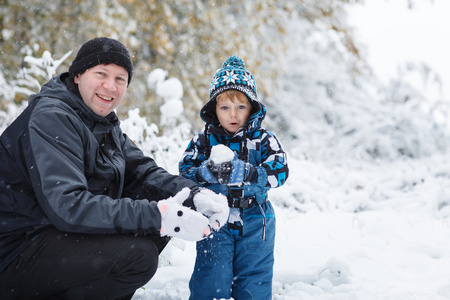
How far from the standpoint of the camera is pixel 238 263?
2482 millimetres

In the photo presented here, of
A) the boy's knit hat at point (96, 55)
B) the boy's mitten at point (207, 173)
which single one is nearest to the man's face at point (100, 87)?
the boy's knit hat at point (96, 55)

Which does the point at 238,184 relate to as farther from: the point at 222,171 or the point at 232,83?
the point at 232,83

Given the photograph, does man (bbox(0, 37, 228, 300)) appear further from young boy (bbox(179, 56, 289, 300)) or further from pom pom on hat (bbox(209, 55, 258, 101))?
pom pom on hat (bbox(209, 55, 258, 101))

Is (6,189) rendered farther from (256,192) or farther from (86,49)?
(256,192)

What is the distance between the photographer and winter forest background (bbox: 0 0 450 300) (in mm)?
3176

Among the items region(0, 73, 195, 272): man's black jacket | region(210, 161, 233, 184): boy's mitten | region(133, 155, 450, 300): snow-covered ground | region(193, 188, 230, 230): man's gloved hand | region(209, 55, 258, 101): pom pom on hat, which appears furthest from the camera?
region(133, 155, 450, 300): snow-covered ground

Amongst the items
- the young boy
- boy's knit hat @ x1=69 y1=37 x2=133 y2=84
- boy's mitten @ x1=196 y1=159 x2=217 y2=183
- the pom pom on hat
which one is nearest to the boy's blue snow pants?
the young boy

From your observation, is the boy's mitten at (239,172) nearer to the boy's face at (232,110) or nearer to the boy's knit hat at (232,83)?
→ the boy's face at (232,110)

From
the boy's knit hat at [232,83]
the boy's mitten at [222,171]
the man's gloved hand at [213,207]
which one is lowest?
the man's gloved hand at [213,207]

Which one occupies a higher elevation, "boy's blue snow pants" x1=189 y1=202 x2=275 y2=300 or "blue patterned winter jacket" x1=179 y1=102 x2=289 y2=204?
"blue patterned winter jacket" x1=179 y1=102 x2=289 y2=204

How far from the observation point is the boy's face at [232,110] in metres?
2.58

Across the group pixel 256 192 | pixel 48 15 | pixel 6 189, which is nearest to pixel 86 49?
pixel 6 189

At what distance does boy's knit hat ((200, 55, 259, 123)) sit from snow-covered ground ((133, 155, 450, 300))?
1.14 m

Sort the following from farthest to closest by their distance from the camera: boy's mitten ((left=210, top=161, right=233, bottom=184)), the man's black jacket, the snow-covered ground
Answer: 1. the snow-covered ground
2. boy's mitten ((left=210, top=161, right=233, bottom=184))
3. the man's black jacket
